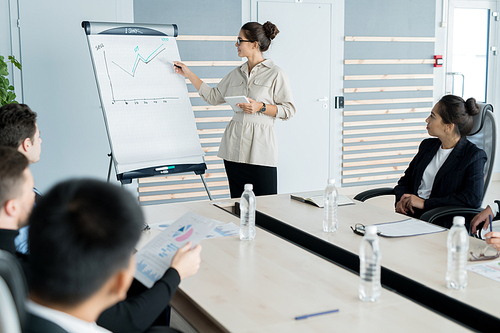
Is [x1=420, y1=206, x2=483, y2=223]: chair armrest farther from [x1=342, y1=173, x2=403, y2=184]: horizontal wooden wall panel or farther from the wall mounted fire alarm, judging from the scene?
the wall mounted fire alarm

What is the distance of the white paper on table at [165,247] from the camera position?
1.48 meters

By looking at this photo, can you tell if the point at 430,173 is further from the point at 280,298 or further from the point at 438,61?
the point at 438,61

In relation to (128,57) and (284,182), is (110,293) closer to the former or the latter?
(128,57)

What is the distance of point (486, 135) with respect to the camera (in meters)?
2.71

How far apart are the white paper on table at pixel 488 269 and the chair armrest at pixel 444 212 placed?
0.72 metres

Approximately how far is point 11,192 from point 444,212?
6.30 ft

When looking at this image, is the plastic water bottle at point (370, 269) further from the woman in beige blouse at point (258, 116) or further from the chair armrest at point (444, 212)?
the woman in beige blouse at point (258, 116)

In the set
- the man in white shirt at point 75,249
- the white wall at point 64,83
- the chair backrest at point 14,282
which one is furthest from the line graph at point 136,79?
the chair backrest at point 14,282

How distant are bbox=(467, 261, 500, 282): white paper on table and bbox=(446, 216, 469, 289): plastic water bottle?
141mm

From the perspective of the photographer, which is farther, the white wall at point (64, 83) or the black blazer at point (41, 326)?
the white wall at point (64, 83)

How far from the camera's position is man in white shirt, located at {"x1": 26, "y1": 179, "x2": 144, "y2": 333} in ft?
2.74

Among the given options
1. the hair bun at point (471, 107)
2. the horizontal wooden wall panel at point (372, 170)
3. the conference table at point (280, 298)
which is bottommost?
the horizontal wooden wall panel at point (372, 170)

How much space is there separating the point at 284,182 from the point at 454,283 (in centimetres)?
382

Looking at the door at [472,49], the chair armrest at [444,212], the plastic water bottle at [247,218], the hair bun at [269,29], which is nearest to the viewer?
the plastic water bottle at [247,218]
